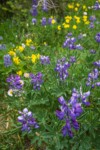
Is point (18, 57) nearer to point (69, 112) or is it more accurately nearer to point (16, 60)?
point (16, 60)

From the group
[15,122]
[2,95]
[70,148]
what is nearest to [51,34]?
[2,95]

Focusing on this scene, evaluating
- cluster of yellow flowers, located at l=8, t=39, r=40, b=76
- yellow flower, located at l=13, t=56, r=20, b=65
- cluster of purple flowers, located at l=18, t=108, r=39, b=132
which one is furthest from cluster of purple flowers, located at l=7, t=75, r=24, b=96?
yellow flower, located at l=13, t=56, r=20, b=65

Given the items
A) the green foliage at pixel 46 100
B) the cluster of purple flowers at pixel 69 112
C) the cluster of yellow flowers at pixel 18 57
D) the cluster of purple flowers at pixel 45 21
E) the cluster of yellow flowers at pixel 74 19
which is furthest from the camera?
the cluster of yellow flowers at pixel 74 19

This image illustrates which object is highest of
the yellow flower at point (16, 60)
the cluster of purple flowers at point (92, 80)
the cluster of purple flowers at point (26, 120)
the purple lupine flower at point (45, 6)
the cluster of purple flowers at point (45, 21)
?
the purple lupine flower at point (45, 6)

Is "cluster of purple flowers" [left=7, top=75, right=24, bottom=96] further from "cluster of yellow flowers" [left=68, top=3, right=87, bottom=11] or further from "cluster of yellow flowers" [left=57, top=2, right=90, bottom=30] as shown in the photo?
"cluster of yellow flowers" [left=68, top=3, right=87, bottom=11]

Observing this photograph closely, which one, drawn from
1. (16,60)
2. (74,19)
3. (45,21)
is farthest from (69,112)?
(74,19)

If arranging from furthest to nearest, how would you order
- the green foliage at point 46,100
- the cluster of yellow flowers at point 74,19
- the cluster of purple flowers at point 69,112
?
1. the cluster of yellow flowers at point 74,19
2. the green foliage at point 46,100
3. the cluster of purple flowers at point 69,112

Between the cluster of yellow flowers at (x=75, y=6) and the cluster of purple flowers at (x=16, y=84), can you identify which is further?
the cluster of yellow flowers at (x=75, y=6)

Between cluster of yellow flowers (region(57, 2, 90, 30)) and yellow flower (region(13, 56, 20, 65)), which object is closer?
yellow flower (region(13, 56, 20, 65))

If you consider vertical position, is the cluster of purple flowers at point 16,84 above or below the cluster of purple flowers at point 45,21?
below

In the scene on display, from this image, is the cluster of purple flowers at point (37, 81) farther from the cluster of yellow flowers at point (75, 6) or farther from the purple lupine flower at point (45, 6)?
the cluster of yellow flowers at point (75, 6)

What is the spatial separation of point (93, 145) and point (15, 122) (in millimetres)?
815

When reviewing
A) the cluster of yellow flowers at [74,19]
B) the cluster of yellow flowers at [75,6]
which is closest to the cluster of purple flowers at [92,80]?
the cluster of yellow flowers at [74,19]

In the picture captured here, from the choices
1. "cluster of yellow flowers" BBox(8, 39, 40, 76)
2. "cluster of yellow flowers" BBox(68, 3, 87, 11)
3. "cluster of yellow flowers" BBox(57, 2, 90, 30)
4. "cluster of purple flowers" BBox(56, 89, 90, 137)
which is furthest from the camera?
"cluster of yellow flowers" BBox(68, 3, 87, 11)
